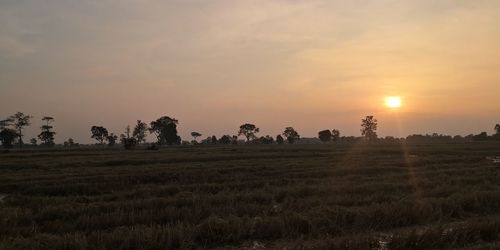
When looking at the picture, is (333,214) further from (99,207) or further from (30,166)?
(30,166)

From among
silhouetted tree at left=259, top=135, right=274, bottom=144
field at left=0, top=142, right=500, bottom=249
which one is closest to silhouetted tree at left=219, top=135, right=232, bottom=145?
silhouetted tree at left=259, top=135, right=274, bottom=144

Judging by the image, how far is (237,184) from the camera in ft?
71.4

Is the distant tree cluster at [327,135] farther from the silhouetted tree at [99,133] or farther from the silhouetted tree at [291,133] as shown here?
the silhouetted tree at [99,133]

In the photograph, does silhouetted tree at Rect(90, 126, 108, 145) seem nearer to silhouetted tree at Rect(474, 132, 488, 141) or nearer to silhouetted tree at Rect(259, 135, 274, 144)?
silhouetted tree at Rect(259, 135, 274, 144)

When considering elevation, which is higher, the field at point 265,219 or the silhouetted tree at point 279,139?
the silhouetted tree at point 279,139

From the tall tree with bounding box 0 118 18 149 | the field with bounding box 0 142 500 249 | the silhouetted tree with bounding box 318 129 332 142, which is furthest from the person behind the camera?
the silhouetted tree with bounding box 318 129 332 142

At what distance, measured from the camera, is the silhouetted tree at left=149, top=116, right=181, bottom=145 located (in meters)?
133

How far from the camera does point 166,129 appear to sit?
438 feet

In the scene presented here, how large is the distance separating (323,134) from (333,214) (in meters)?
150

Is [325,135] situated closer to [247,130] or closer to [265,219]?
[247,130]

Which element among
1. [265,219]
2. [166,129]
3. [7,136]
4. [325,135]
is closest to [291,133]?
[325,135]

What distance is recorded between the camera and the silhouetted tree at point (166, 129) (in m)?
133

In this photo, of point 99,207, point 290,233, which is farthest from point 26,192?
point 290,233

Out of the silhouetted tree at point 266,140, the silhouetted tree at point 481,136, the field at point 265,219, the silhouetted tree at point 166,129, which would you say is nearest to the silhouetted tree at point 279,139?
the silhouetted tree at point 266,140
